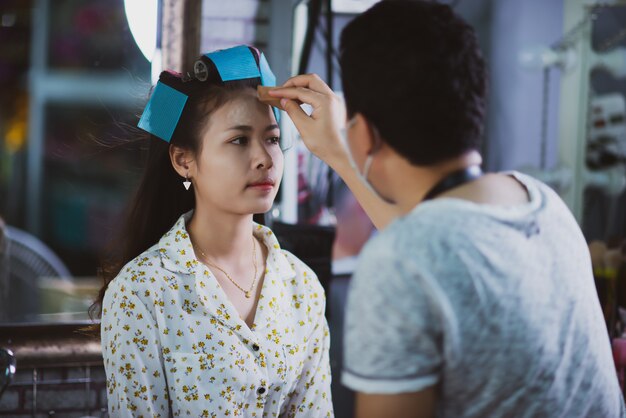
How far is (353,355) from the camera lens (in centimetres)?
108

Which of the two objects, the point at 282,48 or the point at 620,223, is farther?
the point at 620,223

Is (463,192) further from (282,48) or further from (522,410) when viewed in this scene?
(282,48)

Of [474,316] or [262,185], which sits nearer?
[474,316]

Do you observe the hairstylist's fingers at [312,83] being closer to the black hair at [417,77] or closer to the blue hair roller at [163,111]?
the blue hair roller at [163,111]

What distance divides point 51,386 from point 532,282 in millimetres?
2201

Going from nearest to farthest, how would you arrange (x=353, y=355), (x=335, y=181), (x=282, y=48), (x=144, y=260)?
(x=353, y=355) → (x=144, y=260) → (x=282, y=48) → (x=335, y=181)

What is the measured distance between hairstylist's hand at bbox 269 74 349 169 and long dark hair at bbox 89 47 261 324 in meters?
0.23

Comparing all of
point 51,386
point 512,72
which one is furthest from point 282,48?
point 51,386

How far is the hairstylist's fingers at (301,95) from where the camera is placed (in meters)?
1.69

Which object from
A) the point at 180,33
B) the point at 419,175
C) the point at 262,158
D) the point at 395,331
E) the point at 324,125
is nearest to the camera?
the point at 395,331

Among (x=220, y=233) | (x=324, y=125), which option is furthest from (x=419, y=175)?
(x=220, y=233)

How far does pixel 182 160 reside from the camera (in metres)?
1.96

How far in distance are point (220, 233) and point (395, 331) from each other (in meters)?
0.95

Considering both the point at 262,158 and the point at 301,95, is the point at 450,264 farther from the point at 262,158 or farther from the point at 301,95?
the point at 262,158
